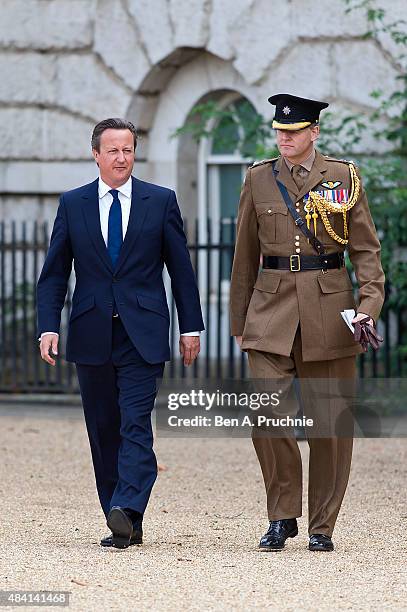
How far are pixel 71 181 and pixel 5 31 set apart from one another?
58.7 inches

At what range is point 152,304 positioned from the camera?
7.32m

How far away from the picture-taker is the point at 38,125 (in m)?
14.8

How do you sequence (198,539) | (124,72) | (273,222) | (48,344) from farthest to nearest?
(124,72), (198,539), (48,344), (273,222)

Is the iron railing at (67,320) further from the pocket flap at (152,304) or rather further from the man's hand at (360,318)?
the man's hand at (360,318)

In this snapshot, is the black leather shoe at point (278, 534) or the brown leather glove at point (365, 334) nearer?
the brown leather glove at point (365, 334)

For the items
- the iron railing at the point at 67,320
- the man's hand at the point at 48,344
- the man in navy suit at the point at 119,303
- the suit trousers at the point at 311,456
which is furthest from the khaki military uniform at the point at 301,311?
the iron railing at the point at 67,320

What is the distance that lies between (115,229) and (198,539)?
1477 millimetres

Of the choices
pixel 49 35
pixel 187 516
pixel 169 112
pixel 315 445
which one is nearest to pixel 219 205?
pixel 169 112

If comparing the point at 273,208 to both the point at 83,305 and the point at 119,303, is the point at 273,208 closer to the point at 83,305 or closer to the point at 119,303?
the point at 119,303

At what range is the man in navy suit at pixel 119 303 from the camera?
285 inches

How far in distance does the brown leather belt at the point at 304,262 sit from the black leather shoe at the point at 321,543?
115 centimetres

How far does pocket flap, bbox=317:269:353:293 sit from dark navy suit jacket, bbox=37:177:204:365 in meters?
0.60
